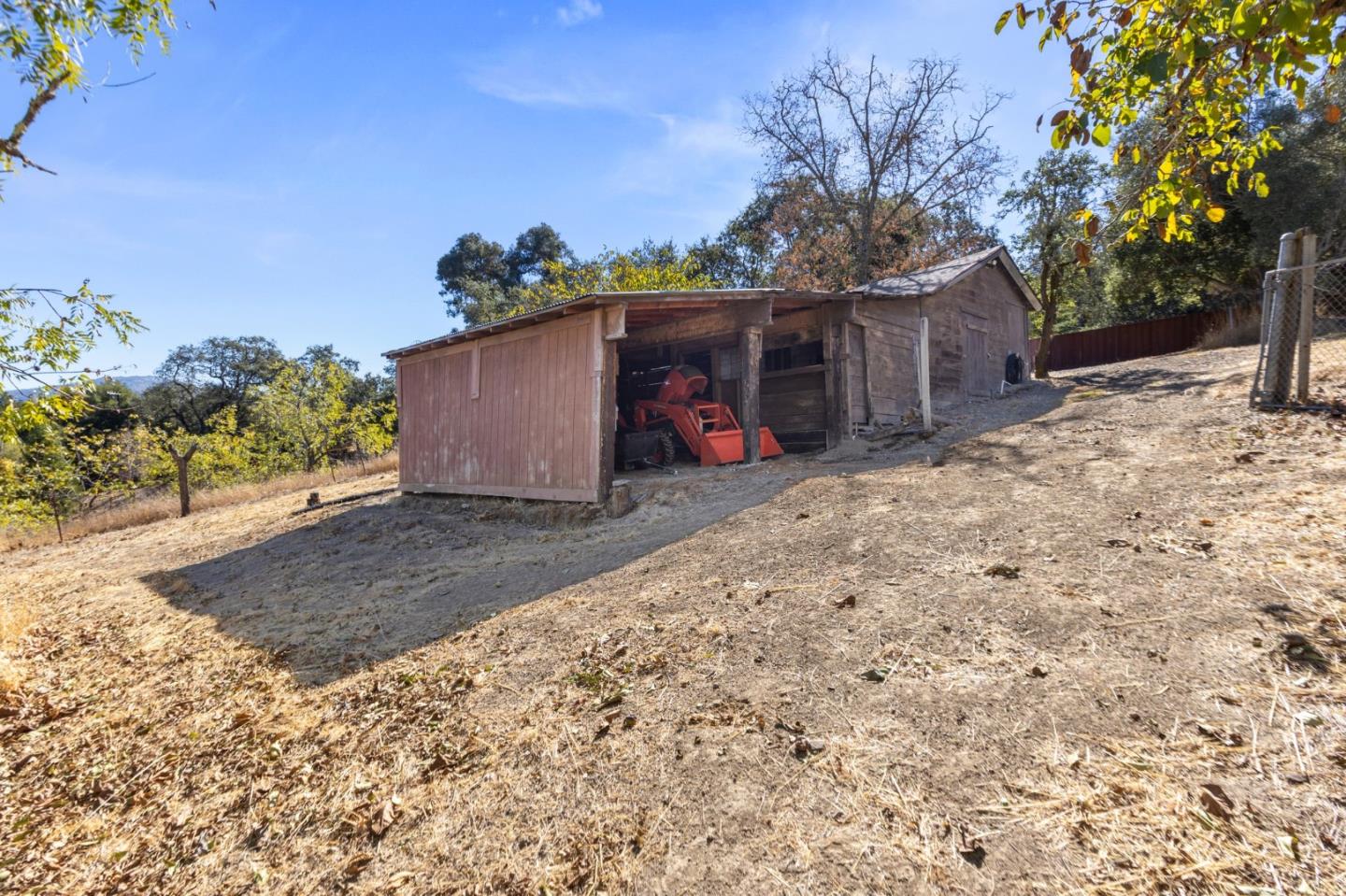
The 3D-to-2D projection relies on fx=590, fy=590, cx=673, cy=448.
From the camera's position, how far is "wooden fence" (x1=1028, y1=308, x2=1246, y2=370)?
21.4m

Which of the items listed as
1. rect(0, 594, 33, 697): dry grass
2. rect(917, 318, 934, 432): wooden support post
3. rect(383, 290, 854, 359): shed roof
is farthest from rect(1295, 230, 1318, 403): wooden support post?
rect(0, 594, 33, 697): dry grass

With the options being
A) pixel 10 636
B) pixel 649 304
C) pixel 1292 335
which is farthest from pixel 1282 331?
pixel 10 636

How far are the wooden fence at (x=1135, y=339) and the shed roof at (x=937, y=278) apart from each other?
5216 millimetres

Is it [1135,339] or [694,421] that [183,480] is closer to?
[694,421]

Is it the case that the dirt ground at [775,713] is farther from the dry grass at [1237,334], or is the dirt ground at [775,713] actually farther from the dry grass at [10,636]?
the dry grass at [1237,334]

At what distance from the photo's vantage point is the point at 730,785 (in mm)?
2258

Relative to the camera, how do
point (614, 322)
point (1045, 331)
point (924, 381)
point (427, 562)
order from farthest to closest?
point (1045, 331), point (924, 381), point (614, 322), point (427, 562)

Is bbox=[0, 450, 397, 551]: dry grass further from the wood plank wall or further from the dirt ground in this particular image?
the wood plank wall

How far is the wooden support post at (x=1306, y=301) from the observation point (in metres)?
5.99

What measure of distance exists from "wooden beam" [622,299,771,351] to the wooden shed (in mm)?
24

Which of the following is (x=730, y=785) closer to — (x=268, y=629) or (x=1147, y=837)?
(x=1147, y=837)

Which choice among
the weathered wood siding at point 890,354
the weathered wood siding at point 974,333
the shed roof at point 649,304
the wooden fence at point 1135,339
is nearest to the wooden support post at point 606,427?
Result: the shed roof at point 649,304

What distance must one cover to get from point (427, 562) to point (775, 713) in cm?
531

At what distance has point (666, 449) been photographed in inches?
406
